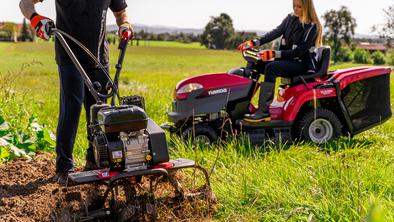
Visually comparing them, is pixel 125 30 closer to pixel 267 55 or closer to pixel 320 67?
pixel 267 55

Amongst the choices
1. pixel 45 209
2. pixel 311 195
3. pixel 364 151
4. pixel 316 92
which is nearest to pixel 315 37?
pixel 316 92

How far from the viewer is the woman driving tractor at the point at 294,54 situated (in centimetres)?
487

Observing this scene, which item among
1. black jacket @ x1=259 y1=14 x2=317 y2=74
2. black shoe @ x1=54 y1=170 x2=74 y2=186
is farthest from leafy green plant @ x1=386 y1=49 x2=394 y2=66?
black shoe @ x1=54 y1=170 x2=74 y2=186

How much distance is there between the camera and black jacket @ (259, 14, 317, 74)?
4871mm

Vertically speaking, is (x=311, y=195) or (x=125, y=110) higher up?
(x=125, y=110)

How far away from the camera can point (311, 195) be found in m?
2.76

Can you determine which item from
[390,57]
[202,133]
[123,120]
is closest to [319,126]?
[202,133]

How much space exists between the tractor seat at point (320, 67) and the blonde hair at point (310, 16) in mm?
127

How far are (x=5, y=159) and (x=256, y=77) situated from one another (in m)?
2.56

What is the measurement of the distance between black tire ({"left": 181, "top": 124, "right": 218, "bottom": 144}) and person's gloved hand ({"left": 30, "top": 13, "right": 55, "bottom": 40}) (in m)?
2.01

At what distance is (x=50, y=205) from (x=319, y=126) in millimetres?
3091

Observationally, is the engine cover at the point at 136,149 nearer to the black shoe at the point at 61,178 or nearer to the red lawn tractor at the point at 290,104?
the black shoe at the point at 61,178

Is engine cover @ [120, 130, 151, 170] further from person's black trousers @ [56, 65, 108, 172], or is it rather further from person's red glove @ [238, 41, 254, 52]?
person's red glove @ [238, 41, 254, 52]

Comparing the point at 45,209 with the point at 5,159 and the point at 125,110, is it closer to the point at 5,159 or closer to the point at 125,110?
the point at 125,110
